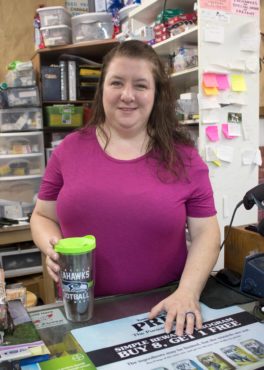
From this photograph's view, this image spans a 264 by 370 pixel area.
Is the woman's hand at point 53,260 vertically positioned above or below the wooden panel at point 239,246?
above

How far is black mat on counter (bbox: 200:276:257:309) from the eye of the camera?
3.01 ft

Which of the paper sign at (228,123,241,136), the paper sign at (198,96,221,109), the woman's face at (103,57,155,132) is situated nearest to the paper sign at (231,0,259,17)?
the paper sign at (198,96,221,109)

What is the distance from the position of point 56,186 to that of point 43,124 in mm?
1970

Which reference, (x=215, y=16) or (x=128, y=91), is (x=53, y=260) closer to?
(x=128, y=91)

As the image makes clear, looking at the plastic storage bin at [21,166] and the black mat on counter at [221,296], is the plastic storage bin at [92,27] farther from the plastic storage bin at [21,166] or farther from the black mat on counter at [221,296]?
the black mat on counter at [221,296]

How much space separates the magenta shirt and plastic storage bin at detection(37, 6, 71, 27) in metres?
2.16

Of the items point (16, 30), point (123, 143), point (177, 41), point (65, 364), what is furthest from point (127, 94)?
A: point (16, 30)

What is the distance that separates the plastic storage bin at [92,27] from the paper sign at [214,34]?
113cm

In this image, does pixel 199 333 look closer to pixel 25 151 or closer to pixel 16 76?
pixel 25 151

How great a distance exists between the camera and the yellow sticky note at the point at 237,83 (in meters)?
2.12

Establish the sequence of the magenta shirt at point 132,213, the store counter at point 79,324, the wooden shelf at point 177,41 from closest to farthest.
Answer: the store counter at point 79,324
the magenta shirt at point 132,213
the wooden shelf at point 177,41

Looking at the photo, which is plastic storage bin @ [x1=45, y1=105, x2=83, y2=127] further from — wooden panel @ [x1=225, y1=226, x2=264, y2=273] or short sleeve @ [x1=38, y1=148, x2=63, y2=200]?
wooden panel @ [x1=225, y1=226, x2=264, y2=273]

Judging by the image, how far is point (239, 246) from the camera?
1.16m

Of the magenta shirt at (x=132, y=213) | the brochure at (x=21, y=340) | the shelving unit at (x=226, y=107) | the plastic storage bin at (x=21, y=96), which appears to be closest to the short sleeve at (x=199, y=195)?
the magenta shirt at (x=132, y=213)
